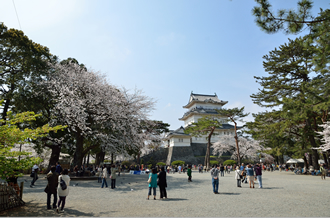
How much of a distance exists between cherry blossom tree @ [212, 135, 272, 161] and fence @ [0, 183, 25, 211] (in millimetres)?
42032

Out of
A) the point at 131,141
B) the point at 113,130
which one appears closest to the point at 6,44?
the point at 113,130

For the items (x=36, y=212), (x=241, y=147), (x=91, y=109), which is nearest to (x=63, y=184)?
(x=36, y=212)

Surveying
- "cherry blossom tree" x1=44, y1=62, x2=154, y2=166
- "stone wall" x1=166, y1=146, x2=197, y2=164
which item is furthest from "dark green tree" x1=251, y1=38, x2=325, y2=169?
"stone wall" x1=166, y1=146, x2=197, y2=164

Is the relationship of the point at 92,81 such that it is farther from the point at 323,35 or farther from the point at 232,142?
the point at 232,142

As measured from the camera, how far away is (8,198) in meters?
6.79

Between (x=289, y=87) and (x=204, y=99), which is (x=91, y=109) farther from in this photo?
(x=204, y=99)

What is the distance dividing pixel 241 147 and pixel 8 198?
4486 centimetres

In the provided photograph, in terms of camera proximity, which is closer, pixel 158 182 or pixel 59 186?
pixel 59 186

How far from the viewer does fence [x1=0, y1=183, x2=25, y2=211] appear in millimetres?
6578

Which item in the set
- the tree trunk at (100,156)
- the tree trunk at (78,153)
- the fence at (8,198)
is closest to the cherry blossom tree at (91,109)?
the tree trunk at (78,153)

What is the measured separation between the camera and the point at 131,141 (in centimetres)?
1855

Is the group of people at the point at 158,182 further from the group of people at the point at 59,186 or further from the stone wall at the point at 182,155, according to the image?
the stone wall at the point at 182,155

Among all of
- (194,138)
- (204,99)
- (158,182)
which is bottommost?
(158,182)

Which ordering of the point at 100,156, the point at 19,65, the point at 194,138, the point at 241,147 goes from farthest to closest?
1. the point at 194,138
2. the point at 241,147
3. the point at 100,156
4. the point at 19,65
